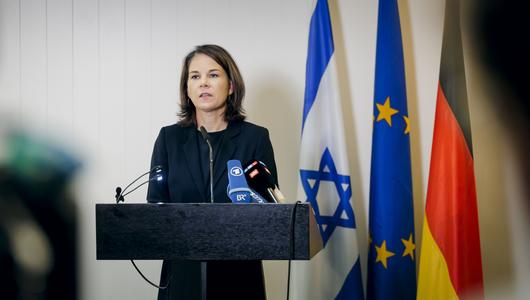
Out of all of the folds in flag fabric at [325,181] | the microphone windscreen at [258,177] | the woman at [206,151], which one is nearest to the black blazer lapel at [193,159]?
the woman at [206,151]

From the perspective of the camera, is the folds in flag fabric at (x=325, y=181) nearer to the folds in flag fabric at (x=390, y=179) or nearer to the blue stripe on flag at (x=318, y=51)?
the blue stripe on flag at (x=318, y=51)

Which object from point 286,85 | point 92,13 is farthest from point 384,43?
point 92,13

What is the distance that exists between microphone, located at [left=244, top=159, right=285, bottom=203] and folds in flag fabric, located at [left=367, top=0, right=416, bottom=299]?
1.47m

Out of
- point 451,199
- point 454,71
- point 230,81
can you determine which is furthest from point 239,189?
point 454,71

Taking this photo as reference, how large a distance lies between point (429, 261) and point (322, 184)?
685 mm

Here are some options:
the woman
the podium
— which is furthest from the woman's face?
the podium

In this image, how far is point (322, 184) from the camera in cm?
328

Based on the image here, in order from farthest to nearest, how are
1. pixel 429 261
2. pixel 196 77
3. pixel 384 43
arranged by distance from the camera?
pixel 384 43 < pixel 429 261 < pixel 196 77

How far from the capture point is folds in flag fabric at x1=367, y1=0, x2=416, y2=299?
3127mm

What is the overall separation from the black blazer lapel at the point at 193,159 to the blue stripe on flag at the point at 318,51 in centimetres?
109

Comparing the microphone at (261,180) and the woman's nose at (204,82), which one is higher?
the woman's nose at (204,82)

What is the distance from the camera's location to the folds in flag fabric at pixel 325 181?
3.23 metres

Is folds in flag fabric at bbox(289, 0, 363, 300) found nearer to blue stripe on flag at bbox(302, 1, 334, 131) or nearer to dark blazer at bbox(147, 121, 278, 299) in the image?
blue stripe on flag at bbox(302, 1, 334, 131)

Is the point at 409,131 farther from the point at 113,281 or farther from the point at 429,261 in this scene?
the point at 113,281
